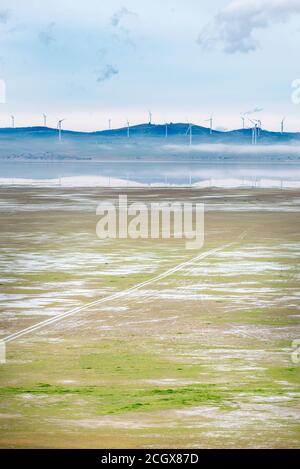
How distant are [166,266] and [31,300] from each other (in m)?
9.51

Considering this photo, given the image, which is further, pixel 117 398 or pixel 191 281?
pixel 191 281

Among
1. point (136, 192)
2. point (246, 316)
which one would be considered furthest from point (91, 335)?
point (136, 192)

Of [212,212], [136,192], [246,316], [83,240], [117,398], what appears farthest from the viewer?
[136,192]

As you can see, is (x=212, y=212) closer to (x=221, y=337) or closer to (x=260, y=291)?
(x=260, y=291)

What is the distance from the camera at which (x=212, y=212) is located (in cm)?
6812

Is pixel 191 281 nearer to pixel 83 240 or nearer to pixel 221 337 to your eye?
pixel 221 337

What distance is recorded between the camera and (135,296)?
29656 mm

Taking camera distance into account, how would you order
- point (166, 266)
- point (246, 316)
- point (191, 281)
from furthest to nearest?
1. point (166, 266)
2. point (191, 281)
3. point (246, 316)

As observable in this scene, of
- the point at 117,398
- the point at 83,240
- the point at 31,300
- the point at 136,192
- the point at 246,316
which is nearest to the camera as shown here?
the point at 117,398

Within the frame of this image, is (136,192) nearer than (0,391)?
No

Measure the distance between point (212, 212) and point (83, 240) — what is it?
21.2 meters

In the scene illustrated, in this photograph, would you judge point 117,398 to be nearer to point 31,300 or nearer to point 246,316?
point 246,316

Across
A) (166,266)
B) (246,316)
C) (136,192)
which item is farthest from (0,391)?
(136,192)

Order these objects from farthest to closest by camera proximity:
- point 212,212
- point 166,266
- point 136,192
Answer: point 136,192 → point 212,212 → point 166,266
